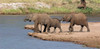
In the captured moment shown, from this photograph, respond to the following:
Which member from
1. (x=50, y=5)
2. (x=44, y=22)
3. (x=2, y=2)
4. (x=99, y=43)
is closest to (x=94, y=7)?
(x=50, y=5)

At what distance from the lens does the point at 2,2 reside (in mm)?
80750

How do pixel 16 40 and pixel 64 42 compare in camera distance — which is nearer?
pixel 64 42

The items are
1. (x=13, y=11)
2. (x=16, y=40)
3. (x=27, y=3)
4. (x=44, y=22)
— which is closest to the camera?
(x=16, y=40)

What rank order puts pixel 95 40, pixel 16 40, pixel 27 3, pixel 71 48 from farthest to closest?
pixel 27 3, pixel 16 40, pixel 95 40, pixel 71 48

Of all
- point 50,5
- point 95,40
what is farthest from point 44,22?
point 50,5

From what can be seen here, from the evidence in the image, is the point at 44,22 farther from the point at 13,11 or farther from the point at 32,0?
the point at 32,0

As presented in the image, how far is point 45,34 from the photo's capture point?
104ft

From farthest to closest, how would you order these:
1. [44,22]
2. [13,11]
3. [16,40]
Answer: [13,11]
[44,22]
[16,40]

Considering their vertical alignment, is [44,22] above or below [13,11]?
above

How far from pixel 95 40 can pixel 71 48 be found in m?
3.36

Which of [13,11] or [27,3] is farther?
[27,3]

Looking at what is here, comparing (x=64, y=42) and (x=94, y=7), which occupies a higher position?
(x=64, y=42)

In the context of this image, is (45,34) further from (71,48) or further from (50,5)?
(50,5)

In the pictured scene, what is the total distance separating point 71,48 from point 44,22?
26.7ft
